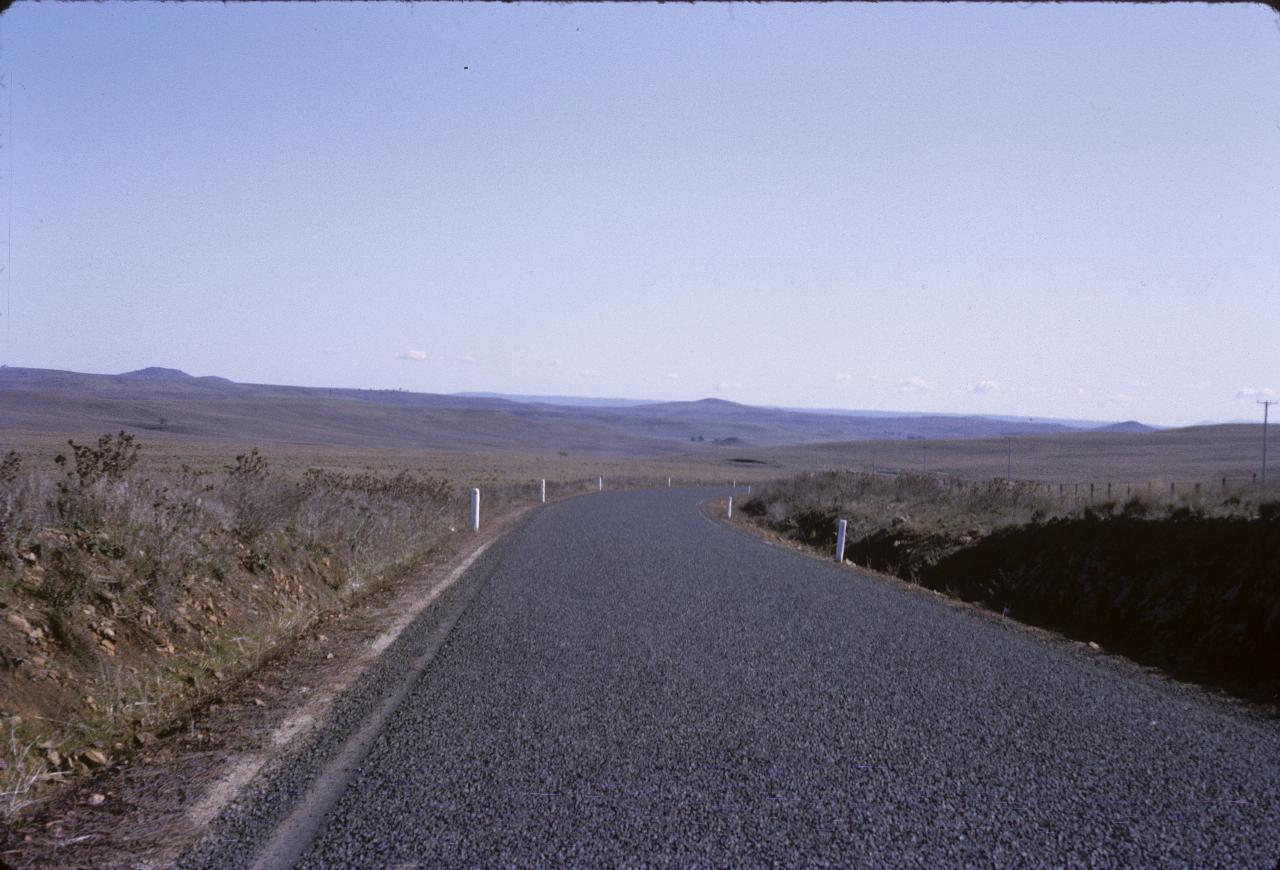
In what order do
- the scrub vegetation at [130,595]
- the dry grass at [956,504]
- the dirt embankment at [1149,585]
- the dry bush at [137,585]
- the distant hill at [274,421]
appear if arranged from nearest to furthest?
the scrub vegetation at [130,595] → the dry bush at [137,585] → the dirt embankment at [1149,585] → the dry grass at [956,504] → the distant hill at [274,421]

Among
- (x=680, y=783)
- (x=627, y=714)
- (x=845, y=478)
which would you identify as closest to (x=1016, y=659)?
(x=627, y=714)

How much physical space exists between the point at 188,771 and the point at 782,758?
10.7 ft

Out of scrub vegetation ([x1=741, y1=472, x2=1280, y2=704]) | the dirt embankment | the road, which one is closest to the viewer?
the road

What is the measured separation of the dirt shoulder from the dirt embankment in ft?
24.2

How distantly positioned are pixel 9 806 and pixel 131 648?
2522 mm

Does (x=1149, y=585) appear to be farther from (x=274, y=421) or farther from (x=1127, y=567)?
(x=274, y=421)

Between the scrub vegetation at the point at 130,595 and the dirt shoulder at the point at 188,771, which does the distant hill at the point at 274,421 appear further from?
the dirt shoulder at the point at 188,771

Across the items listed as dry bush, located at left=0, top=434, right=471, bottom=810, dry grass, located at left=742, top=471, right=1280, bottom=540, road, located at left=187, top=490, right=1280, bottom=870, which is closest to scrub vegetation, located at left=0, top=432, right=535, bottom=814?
dry bush, located at left=0, top=434, right=471, bottom=810

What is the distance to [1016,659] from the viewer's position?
8961 millimetres

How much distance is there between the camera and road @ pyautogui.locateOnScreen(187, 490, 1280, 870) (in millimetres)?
4438

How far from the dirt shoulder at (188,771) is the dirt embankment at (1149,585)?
7.38 m

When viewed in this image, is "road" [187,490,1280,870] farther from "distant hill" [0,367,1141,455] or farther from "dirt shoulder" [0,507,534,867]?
"distant hill" [0,367,1141,455]

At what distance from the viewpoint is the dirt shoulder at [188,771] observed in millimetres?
4312

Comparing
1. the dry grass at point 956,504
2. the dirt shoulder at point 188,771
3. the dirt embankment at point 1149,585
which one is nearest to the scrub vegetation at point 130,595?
the dirt shoulder at point 188,771
